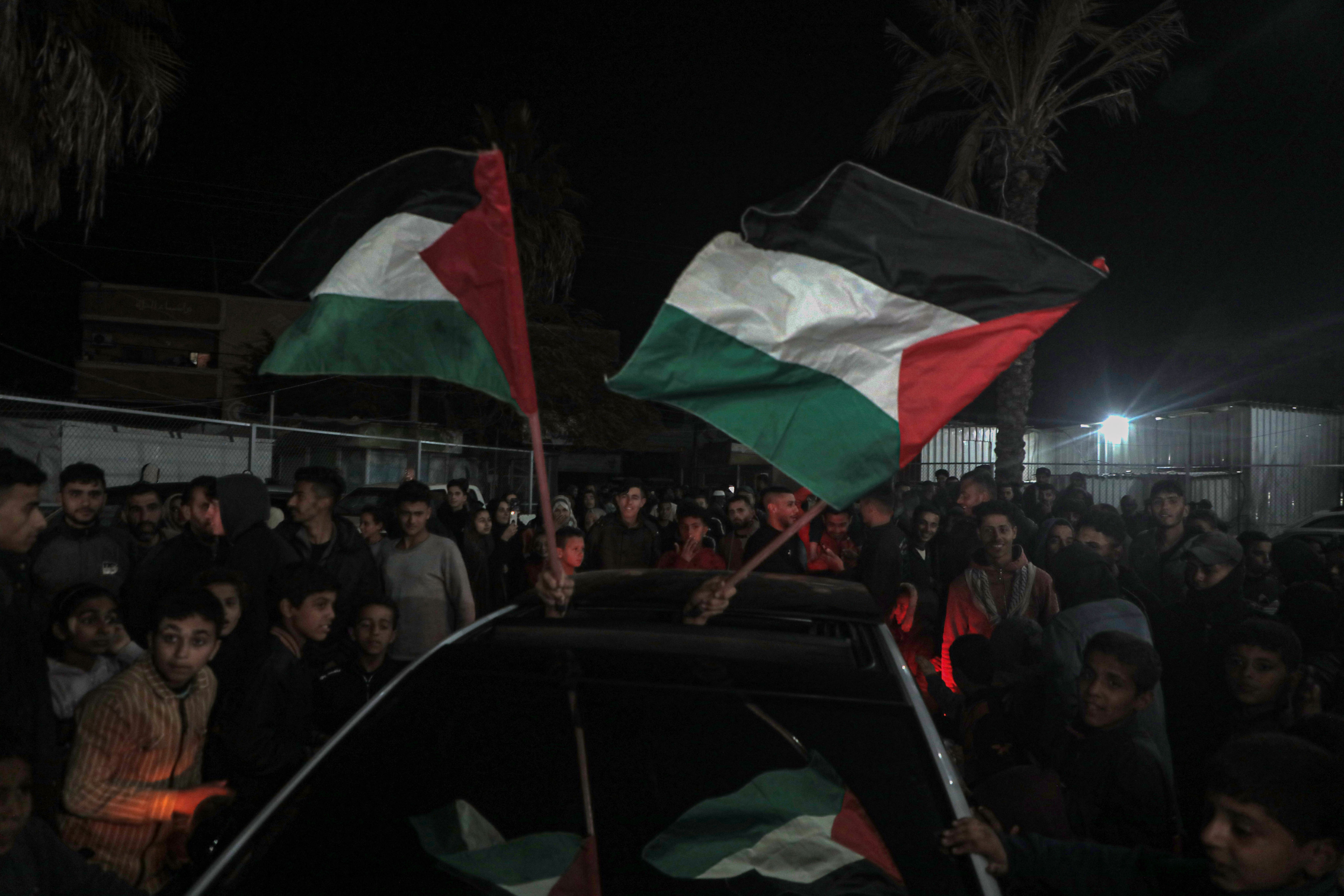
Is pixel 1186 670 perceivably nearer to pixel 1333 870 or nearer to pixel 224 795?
pixel 1333 870

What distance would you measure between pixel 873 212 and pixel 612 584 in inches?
63.2

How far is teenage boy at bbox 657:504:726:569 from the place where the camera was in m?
6.58

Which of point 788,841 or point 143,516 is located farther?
point 143,516

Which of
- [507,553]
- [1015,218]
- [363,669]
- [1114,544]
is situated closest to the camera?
[363,669]

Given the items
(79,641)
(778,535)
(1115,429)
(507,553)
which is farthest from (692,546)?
(1115,429)

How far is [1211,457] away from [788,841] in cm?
2048

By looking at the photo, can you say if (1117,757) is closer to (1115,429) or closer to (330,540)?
(330,540)

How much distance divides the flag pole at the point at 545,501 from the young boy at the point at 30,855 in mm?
1432

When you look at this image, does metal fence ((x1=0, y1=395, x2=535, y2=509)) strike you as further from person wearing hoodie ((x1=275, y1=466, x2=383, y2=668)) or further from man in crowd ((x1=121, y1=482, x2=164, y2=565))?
person wearing hoodie ((x1=275, y1=466, x2=383, y2=668))

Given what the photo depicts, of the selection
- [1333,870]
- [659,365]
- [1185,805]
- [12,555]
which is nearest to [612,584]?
[659,365]

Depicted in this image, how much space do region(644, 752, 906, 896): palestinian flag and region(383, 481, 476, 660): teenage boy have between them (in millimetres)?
3456

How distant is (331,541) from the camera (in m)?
5.55

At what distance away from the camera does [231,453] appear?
15.0m

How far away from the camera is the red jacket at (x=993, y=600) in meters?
5.23
